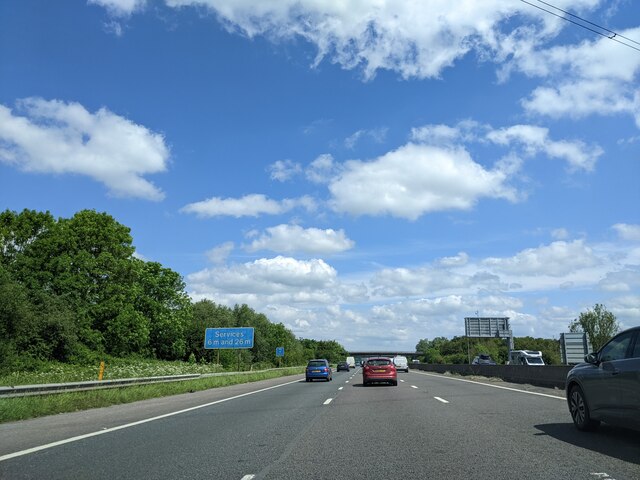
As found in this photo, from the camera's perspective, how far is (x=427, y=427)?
10211 millimetres

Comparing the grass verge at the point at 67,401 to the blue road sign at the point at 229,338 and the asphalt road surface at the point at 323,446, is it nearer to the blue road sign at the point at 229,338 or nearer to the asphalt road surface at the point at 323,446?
the asphalt road surface at the point at 323,446

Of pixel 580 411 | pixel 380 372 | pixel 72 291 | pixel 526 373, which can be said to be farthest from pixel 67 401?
pixel 72 291

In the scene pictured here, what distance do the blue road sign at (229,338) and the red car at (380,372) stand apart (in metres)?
29.2

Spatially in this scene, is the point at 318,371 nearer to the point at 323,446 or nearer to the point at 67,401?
the point at 67,401

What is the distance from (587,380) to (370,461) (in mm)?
4346

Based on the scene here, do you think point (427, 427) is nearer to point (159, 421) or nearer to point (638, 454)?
point (638, 454)

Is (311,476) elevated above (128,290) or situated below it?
below

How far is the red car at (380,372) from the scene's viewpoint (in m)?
27.6

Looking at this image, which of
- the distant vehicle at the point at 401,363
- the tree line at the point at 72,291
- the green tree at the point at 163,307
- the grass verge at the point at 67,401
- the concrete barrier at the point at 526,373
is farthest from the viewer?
the distant vehicle at the point at 401,363

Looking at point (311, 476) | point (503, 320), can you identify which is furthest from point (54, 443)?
point (503, 320)

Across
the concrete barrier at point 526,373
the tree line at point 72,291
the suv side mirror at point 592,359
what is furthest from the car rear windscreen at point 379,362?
the tree line at point 72,291

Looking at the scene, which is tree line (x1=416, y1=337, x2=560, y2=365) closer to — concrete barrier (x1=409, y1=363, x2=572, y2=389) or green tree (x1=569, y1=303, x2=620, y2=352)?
green tree (x1=569, y1=303, x2=620, y2=352)

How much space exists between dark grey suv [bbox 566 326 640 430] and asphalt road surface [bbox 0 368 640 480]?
0.38 metres

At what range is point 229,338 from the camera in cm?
5594
